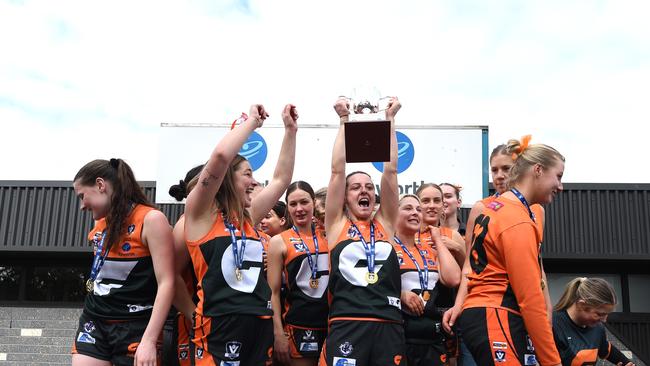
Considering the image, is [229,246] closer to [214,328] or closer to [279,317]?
[214,328]

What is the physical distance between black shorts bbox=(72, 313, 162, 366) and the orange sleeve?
2.31 metres

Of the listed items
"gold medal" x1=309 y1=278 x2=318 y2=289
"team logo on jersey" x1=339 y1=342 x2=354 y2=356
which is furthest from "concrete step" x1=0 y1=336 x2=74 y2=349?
"team logo on jersey" x1=339 y1=342 x2=354 y2=356

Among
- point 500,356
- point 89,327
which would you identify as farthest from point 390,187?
point 89,327

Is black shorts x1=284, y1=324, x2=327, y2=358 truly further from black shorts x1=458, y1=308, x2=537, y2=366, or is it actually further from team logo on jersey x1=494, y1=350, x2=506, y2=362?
team logo on jersey x1=494, y1=350, x2=506, y2=362

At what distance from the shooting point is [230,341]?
12.0ft

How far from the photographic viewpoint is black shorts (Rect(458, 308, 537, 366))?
11.5ft

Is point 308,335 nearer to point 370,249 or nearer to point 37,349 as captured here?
point 370,249

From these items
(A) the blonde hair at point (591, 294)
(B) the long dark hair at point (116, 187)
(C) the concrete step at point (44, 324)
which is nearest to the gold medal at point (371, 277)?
(B) the long dark hair at point (116, 187)

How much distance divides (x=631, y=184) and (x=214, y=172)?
12.5 metres

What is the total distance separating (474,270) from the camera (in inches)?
150

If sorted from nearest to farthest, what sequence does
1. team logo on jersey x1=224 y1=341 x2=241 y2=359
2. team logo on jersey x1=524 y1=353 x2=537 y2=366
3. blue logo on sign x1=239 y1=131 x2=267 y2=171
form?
1. team logo on jersey x1=524 y1=353 x2=537 y2=366
2. team logo on jersey x1=224 y1=341 x2=241 y2=359
3. blue logo on sign x1=239 y1=131 x2=267 y2=171

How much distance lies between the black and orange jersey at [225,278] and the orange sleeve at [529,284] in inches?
58.4

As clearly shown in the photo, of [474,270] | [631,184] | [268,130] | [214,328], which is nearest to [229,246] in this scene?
[214,328]

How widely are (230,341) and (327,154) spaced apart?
859cm
